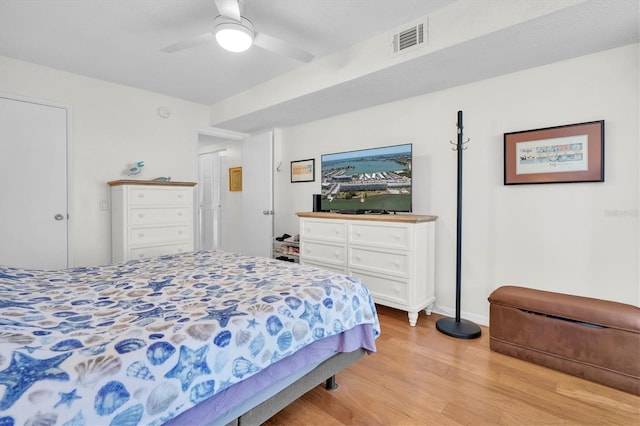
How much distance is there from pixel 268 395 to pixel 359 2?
2395 millimetres

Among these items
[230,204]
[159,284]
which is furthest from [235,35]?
[230,204]

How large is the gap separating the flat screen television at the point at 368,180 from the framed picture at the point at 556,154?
2.79ft

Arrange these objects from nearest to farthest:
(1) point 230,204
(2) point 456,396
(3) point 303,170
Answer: (2) point 456,396 → (3) point 303,170 → (1) point 230,204

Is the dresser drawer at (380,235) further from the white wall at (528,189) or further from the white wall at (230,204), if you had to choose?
the white wall at (230,204)

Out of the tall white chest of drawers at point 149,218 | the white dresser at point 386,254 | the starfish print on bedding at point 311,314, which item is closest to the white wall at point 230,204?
the tall white chest of drawers at point 149,218

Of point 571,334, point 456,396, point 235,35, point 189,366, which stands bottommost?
point 456,396

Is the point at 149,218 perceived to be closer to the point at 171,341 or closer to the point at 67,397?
the point at 171,341

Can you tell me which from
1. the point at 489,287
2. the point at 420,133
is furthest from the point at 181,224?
the point at 489,287

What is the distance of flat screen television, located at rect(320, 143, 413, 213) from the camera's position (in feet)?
9.79

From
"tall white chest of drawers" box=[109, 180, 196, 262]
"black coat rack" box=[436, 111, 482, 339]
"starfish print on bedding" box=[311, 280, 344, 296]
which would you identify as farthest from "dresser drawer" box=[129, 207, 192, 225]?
"black coat rack" box=[436, 111, 482, 339]

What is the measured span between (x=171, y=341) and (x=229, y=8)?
1.88m

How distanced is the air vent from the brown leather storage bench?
76.4 inches

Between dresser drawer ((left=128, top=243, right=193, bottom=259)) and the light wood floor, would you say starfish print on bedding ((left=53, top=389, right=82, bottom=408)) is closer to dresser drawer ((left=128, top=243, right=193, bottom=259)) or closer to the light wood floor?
the light wood floor

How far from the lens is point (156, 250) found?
3.29m
